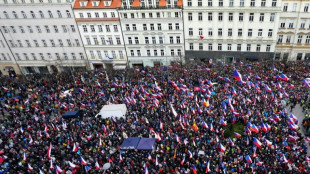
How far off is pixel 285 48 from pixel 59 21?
42179mm

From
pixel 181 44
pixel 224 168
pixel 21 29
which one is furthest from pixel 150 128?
pixel 21 29

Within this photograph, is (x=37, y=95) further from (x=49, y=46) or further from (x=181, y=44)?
(x=181, y=44)

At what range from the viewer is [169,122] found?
35.1 meters

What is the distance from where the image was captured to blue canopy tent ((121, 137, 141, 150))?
102ft

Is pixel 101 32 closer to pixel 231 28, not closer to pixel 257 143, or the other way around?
pixel 231 28

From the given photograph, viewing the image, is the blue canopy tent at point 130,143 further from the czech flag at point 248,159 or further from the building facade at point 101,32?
the building facade at point 101,32

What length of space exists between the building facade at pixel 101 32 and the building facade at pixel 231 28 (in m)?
13.0

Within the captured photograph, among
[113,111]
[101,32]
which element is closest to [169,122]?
[113,111]

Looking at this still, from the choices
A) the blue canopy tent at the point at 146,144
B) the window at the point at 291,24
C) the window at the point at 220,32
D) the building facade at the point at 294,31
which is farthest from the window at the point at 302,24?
the blue canopy tent at the point at 146,144

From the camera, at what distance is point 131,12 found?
4712cm

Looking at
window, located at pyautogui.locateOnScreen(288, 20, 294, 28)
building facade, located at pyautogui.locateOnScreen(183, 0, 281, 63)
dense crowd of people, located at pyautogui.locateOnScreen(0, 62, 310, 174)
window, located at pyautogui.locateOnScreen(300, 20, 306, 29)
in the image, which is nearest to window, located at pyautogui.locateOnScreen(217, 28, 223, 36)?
building facade, located at pyautogui.locateOnScreen(183, 0, 281, 63)

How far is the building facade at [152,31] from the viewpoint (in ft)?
153

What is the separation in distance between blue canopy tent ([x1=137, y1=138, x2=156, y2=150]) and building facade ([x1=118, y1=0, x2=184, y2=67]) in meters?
23.3

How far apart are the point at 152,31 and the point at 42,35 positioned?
22.2 meters
